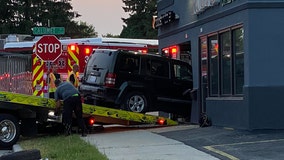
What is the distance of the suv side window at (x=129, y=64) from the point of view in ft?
48.4

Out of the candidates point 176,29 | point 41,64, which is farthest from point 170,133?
point 41,64

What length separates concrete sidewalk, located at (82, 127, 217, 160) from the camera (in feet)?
31.5

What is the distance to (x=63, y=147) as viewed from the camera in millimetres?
10922

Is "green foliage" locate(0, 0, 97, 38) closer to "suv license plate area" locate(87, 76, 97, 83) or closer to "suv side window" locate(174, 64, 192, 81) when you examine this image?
"suv side window" locate(174, 64, 192, 81)

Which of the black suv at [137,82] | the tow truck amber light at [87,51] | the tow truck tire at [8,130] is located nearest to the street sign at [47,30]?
the black suv at [137,82]

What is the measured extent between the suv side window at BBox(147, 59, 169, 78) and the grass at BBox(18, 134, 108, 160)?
356 centimetres

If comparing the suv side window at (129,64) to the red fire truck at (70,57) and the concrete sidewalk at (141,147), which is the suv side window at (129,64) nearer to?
the concrete sidewalk at (141,147)

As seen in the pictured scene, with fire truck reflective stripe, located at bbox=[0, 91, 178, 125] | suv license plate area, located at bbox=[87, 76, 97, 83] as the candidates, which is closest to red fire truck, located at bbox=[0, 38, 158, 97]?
suv license plate area, located at bbox=[87, 76, 97, 83]

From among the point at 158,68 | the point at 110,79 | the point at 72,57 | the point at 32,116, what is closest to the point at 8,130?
the point at 32,116

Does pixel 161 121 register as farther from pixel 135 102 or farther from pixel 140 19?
pixel 140 19

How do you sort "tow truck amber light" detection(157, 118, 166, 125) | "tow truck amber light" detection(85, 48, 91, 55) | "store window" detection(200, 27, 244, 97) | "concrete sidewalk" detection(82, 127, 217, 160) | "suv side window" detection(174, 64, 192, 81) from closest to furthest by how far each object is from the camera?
"concrete sidewalk" detection(82, 127, 217, 160) < "store window" detection(200, 27, 244, 97) < "tow truck amber light" detection(157, 118, 166, 125) < "suv side window" detection(174, 64, 192, 81) < "tow truck amber light" detection(85, 48, 91, 55)

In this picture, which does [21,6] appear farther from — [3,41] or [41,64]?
[41,64]

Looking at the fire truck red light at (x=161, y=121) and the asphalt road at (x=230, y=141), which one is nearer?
the asphalt road at (x=230, y=141)

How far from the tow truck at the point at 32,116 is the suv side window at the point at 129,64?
1457 millimetres
